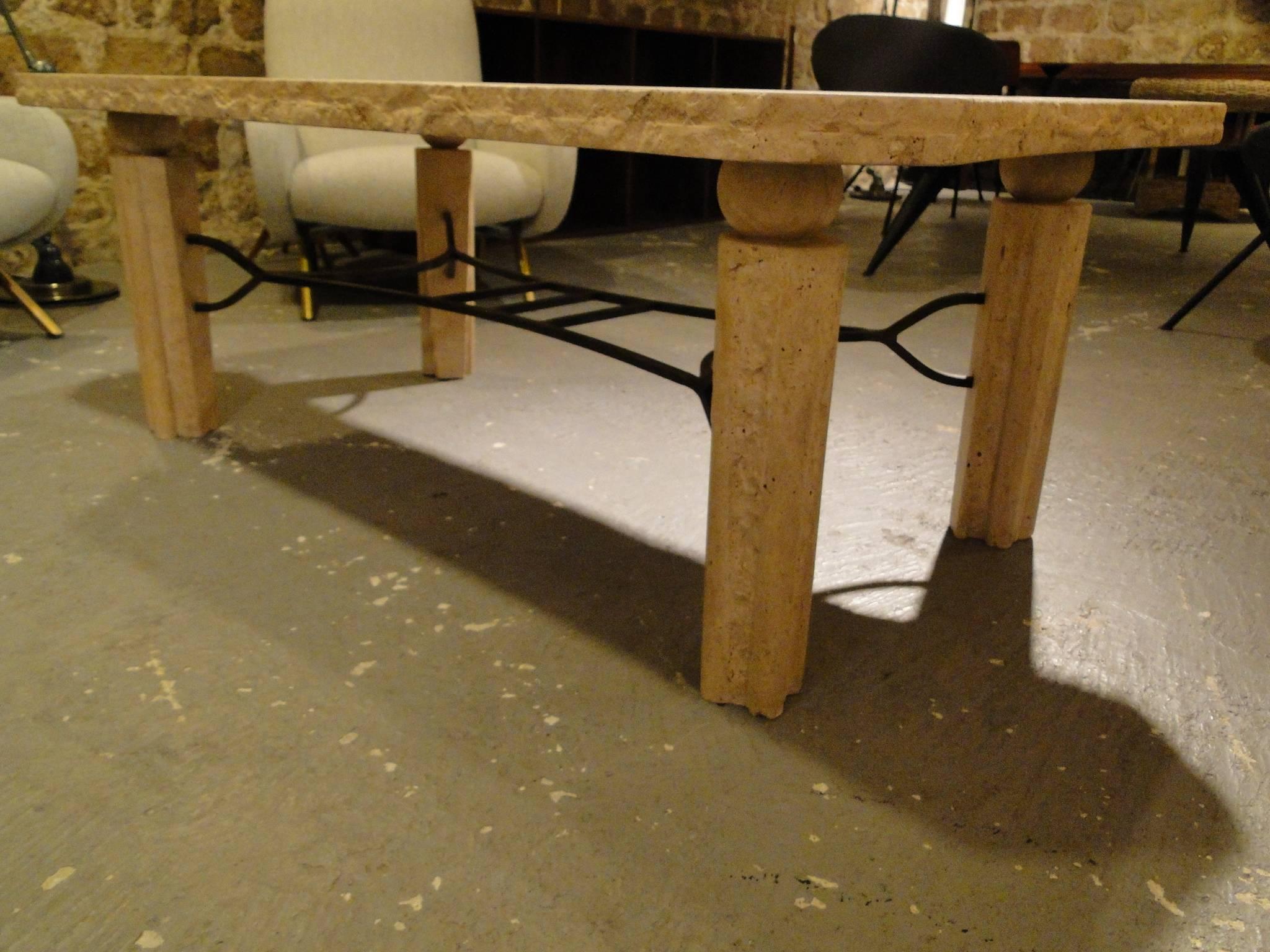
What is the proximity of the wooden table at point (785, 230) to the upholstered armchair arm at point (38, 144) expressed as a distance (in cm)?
85

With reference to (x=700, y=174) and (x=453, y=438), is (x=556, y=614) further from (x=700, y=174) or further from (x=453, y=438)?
(x=700, y=174)

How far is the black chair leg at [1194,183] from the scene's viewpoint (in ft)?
10.5

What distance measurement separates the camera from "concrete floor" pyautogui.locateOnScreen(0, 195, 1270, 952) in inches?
28.7

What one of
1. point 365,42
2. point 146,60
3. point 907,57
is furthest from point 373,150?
point 907,57

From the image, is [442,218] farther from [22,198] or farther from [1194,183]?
[1194,183]

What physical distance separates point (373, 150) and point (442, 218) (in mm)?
883

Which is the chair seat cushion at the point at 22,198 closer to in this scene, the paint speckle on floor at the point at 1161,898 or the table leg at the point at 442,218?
the table leg at the point at 442,218

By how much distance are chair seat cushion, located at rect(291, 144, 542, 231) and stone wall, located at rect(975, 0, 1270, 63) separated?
514 cm

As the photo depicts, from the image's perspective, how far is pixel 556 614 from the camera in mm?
1128

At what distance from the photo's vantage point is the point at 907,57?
9.71 ft

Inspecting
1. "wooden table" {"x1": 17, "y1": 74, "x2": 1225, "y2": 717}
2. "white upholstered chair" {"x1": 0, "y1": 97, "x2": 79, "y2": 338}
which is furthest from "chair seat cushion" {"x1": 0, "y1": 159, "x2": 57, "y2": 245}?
"wooden table" {"x1": 17, "y1": 74, "x2": 1225, "y2": 717}

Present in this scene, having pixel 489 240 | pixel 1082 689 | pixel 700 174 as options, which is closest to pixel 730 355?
pixel 1082 689

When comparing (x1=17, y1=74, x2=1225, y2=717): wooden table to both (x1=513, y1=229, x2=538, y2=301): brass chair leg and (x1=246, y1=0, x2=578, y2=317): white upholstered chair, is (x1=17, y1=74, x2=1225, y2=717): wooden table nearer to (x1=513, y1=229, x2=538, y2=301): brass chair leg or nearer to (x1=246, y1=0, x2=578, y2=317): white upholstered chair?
(x1=246, y1=0, x2=578, y2=317): white upholstered chair

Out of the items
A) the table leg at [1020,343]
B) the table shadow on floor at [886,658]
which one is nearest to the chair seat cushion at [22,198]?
the table shadow on floor at [886,658]
